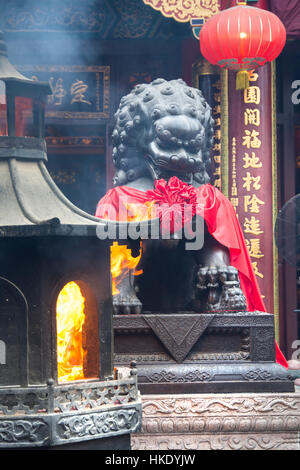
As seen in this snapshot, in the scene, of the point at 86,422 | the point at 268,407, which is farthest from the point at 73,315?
the point at 268,407

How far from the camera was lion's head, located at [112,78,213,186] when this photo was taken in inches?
260

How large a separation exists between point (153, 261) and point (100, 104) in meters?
3.14

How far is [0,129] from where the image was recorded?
4758 millimetres

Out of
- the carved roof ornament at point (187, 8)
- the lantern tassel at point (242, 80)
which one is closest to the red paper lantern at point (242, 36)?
the lantern tassel at point (242, 80)

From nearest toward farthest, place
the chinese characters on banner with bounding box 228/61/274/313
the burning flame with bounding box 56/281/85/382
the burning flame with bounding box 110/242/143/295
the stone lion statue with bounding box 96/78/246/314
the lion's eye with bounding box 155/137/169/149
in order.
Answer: the burning flame with bounding box 56/281/85/382 < the burning flame with bounding box 110/242/143/295 < the stone lion statue with bounding box 96/78/246/314 < the lion's eye with bounding box 155/137/169/149 < the chinese characters on banner with bounding box 228/61/274/313

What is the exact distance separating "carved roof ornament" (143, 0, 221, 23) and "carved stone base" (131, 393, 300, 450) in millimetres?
3600

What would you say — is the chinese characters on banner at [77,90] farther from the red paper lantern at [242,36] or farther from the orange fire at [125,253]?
the orange fire at [125,253]

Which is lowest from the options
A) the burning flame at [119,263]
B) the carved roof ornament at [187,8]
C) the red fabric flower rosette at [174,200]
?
the burning flame at [119,263]

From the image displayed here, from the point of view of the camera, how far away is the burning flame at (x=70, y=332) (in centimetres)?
475

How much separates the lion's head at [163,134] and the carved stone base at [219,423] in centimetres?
169

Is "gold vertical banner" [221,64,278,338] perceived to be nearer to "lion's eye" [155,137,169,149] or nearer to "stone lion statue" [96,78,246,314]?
"stone lion statue" [96,78,246,314]

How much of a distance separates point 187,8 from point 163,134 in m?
2.03

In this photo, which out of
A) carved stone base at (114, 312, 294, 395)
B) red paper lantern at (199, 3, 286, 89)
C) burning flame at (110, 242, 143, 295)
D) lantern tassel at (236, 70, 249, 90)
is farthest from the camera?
lantern tassel at (236, 70, 249, 90)

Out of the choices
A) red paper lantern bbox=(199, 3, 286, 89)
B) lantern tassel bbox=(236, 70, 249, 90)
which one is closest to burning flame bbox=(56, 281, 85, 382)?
red paper lantern bbox=(199, 3, 286, 89)
